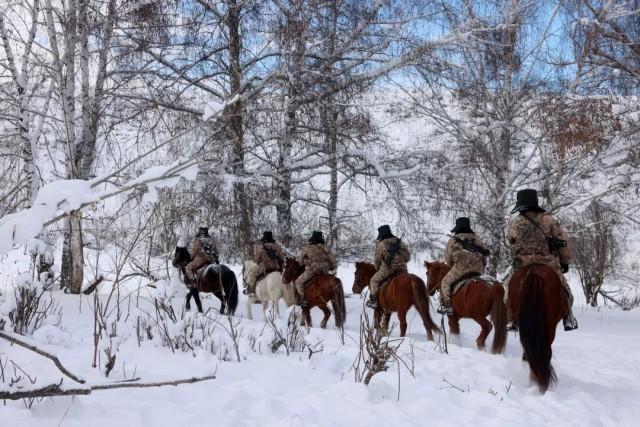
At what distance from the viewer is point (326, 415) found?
337 centimetres

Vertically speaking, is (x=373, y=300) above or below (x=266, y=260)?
below

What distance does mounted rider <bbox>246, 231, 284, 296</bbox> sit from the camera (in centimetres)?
1059

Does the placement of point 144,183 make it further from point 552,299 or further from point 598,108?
point 598,108

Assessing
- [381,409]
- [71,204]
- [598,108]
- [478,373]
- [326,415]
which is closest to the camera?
[71,204]

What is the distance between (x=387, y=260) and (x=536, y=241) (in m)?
3.14

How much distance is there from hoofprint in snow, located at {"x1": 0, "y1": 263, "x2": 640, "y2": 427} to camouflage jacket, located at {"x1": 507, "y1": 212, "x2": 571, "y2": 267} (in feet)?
3.69

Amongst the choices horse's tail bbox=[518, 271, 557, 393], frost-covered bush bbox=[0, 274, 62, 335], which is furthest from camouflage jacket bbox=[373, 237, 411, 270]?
frost-covered bush bbox=[0, 274, 62, 335]

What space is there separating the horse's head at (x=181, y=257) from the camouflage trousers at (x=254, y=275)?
1.84 meters

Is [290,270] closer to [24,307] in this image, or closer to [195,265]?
[195,265]

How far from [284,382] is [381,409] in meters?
0.83

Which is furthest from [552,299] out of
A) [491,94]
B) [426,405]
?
[491,94]

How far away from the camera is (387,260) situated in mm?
8445

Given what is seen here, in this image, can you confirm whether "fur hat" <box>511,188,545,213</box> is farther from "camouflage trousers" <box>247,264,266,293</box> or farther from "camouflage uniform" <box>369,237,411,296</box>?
"camouflage trousers" <box>247,264,266,293</box>

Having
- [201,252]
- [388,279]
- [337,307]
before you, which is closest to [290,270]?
[337,307]
